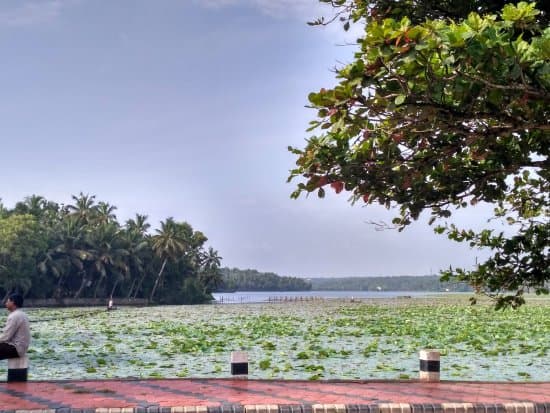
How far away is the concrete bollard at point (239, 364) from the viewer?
31.2 ft

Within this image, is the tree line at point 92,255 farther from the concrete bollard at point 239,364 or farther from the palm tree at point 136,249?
the concrete bollard at point 239,364

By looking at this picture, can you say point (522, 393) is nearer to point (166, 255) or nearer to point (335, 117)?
point (335, 117)

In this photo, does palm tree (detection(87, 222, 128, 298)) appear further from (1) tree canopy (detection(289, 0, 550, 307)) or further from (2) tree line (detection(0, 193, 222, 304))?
(1) tree canopy (detection(289, 0, 550, 307))

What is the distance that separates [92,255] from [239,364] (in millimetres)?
58335

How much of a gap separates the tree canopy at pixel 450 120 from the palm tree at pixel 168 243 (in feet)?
212

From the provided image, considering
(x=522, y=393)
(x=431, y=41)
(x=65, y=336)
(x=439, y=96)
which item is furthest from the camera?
(x=65, y=336)

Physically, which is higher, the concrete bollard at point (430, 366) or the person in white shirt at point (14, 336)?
the person in white shirt at point (14, 336)

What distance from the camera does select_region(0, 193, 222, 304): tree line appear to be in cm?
5722

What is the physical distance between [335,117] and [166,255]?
6962cm

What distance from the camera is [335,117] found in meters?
5.01

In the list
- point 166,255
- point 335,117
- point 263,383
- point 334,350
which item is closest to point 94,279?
point 166,255

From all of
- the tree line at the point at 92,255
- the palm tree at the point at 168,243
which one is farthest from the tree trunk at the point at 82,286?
the palm tree at the point at 168,243

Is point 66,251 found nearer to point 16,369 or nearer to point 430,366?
point 16,369

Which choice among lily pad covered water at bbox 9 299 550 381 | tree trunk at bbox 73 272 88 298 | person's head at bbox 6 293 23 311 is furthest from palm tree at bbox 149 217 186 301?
person's head at bbox 6 293 23 311
